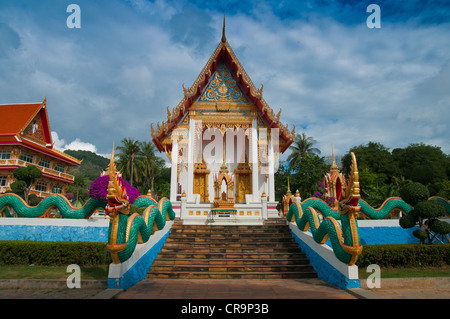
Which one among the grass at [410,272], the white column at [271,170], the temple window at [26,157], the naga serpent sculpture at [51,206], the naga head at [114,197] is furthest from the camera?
the temple window at [26,157]

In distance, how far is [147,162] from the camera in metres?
37.1

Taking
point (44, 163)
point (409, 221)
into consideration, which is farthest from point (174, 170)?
point (44, 163)

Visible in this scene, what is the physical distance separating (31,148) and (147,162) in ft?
51.4

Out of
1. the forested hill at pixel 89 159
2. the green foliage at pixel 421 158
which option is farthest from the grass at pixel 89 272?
the forested hill at pixel 89 159

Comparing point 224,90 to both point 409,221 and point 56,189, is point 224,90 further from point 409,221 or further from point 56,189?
point 56,189

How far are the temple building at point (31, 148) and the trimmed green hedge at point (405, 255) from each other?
75.1ft

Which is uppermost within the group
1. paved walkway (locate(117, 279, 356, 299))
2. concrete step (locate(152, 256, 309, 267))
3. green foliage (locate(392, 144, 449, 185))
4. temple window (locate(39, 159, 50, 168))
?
green foliage (locate(392, 144, 449, 185))

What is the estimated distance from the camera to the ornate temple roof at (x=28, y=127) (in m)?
21.3

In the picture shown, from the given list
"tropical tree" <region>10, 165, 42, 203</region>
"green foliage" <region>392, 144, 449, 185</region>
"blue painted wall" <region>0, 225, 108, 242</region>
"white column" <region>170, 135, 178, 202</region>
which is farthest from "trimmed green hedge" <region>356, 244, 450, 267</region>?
"green foliage" <region>392, 144, 449, 185</region>

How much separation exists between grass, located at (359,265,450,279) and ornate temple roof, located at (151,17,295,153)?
8.25 metres

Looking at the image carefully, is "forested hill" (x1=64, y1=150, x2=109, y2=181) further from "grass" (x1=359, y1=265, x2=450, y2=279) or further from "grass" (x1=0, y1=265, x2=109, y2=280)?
"grass" (x1=359, y1=265, x2=450, y2=279)

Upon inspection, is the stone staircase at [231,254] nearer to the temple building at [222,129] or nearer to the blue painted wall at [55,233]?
the blue painted wall at [55,233]

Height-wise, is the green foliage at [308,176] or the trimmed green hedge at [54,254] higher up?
the green foliage at [308,176]

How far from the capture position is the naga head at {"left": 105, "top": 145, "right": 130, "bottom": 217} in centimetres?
442
